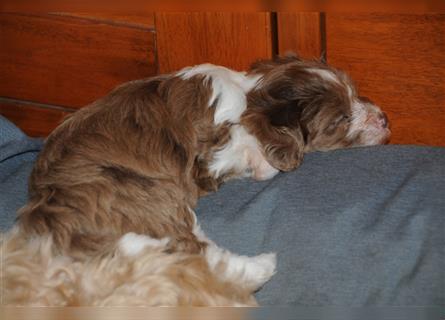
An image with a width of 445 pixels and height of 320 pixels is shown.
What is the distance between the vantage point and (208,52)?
3.87 metres

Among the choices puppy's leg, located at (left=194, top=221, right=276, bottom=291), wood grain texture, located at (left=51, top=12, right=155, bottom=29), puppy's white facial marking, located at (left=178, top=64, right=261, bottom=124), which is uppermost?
wood grain texture, located at (left=51, top=12, right=155, bottom=29)

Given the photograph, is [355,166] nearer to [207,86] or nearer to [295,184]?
[295,184]

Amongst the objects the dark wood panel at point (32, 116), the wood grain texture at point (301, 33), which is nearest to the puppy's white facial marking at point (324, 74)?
the wood grain texture at point (301, 33)

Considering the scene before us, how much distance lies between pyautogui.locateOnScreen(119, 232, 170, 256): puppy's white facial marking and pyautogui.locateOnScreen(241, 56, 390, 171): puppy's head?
0.59 meters

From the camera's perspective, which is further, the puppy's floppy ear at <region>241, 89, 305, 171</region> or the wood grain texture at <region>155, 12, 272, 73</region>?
the wood grain texture at <region>155, 12, 272, 73</region>

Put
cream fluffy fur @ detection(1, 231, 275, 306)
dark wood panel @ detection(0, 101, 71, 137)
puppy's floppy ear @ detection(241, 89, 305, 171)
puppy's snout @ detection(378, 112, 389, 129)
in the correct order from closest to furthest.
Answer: cream fluffy fur @ detection(1, 231, 275, 306) → puppy's floppy ear @ detection(241, 89, 305, 171) → puppy's snout @ detection(378, 112, 389, 129) → dark wood panel @ detection(0, 101, 71, 137)

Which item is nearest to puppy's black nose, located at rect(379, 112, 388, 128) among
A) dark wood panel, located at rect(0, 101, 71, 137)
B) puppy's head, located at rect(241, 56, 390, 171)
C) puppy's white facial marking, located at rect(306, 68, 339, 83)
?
puppy's head, located at rect(241, 56, 390, 171)

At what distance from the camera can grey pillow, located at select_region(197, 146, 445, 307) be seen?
2.29 meters

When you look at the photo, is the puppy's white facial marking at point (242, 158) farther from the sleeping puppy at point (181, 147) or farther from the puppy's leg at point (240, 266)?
the puppy's leg at point (240, 266)

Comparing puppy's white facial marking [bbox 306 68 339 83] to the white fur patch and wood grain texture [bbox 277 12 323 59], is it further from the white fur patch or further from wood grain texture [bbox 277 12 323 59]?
the white fur patch

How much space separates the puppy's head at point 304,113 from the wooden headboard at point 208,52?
0.47 m

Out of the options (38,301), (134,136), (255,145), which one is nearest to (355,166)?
(255,145)

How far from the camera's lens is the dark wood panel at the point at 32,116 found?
448 centimetres

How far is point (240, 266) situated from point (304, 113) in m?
0.74
